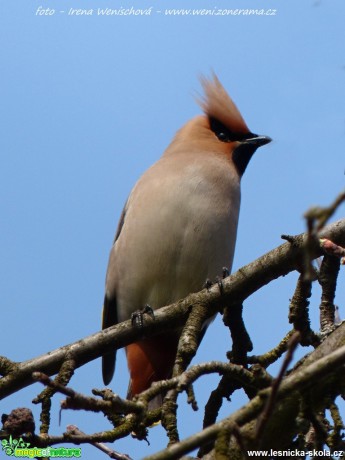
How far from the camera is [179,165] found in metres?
5.02

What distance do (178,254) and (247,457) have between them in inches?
112

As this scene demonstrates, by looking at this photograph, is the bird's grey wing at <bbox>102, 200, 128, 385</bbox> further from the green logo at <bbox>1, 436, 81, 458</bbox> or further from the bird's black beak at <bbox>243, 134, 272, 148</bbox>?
the green logo at <bbox>1, 436, 81, 458</bbox>

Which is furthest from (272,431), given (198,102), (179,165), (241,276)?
(198,102)

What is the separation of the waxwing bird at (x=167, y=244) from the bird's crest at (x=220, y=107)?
2.02 feet

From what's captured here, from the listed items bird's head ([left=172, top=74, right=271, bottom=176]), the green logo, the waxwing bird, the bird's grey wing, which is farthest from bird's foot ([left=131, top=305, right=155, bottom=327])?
bird's head ([left=172, top=74, right=271, bottom=176])

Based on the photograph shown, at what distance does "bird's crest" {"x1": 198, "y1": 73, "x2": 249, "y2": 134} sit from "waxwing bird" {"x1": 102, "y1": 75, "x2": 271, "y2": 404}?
0.61 m

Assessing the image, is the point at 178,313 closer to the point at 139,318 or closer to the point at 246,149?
the point at 139,318

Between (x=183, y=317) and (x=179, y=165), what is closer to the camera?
(x=183, y=317)

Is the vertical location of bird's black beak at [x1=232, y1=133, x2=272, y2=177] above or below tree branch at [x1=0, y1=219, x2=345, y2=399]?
above

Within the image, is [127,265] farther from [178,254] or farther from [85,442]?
[85,442]

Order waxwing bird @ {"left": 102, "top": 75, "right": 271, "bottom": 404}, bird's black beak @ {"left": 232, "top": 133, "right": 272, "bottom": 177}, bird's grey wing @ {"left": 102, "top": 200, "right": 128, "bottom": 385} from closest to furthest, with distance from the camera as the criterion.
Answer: waxwing bird @ {"left": 102, "top": 75, "right": 271, "bottom": 404} → bird's grey wing @ {"left": 102, "top": 200, "right": 128, "bottom": 385} → bird's black beak @ {"left": 232, "top": 133, "right": 272, "bottom": 177}

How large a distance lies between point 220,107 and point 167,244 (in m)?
1.54

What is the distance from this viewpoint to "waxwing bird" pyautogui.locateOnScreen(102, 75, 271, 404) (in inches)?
186

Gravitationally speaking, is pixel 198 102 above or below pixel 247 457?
above
